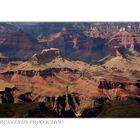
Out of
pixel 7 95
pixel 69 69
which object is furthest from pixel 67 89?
pixel 7 95

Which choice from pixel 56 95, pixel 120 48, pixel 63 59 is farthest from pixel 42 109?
pixel 120 48

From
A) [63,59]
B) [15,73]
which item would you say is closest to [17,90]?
[15,73]

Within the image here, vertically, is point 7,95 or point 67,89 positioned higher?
point 67,89

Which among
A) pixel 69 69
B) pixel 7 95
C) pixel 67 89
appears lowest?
pixel 7 95

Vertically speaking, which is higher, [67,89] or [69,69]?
[69,69]

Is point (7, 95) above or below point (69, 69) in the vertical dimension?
below

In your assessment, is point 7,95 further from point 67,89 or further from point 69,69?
point 69,69
